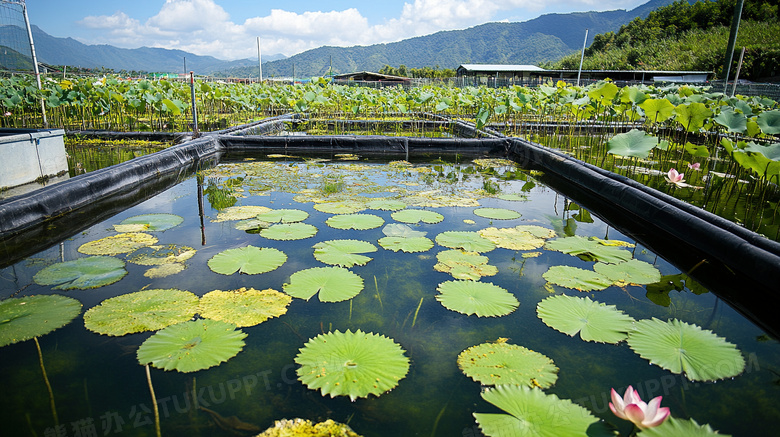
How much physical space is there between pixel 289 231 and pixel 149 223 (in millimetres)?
945

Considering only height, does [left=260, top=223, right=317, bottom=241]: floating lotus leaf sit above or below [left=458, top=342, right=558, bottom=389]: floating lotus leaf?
above

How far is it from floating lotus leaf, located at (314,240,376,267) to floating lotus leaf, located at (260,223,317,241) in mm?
179

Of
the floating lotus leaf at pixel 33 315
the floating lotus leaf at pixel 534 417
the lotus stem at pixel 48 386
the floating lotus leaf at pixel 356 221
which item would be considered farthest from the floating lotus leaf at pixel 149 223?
the floating lotus leaf at pixel 534 417

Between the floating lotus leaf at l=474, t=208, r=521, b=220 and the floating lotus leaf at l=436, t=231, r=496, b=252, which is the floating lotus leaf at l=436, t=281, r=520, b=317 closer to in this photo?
the floating lotus leaf at l=436, t=231, r=496, b=252

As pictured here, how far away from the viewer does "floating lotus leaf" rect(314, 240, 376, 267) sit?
6.89 feet

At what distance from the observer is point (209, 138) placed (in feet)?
17.4

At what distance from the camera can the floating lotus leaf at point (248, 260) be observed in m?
1.98

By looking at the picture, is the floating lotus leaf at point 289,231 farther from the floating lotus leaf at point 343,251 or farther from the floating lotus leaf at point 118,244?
the floating lotus leaf at point 118,244

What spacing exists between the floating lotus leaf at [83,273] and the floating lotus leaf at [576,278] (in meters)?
2.07

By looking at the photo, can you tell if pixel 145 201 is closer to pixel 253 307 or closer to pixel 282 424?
pixel 253 307

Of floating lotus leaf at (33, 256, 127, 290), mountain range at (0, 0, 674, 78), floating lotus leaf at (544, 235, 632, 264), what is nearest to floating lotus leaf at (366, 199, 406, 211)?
floating lotus leaf at (544, 235, 632, 264)

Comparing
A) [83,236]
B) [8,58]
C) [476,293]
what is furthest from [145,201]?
[8,58]

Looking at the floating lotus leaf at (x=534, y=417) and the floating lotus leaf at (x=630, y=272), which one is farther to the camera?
the floating lotus leaf at (x=630, y=272)

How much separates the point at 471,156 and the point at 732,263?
12.4 feet
